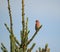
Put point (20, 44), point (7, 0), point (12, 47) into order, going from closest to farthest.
Result: point (12, 47) < point (7, 0) < point (20, 44)

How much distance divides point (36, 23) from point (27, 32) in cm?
53

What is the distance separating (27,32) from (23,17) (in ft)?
1.79

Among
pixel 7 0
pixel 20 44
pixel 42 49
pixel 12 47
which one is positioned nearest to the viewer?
pixel 12 47

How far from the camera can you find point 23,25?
4.74 metres

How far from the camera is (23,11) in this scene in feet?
15.4

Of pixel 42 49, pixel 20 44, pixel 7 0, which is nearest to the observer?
pixel 7 0

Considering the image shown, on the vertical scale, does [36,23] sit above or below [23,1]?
below

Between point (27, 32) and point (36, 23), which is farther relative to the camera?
point (36, 23)

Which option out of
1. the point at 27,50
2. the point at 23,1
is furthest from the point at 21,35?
the point at 23,1

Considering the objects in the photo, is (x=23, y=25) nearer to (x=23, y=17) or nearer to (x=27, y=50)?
(x=23, y=17)

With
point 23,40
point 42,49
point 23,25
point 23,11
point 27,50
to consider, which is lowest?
point 42,49

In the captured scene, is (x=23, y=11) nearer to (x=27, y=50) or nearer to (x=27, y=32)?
(x=27, y=32)

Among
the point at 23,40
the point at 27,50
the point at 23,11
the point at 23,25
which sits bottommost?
the point at 27,50

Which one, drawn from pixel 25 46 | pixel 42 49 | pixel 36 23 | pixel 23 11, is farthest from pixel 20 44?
pixel 42 49
